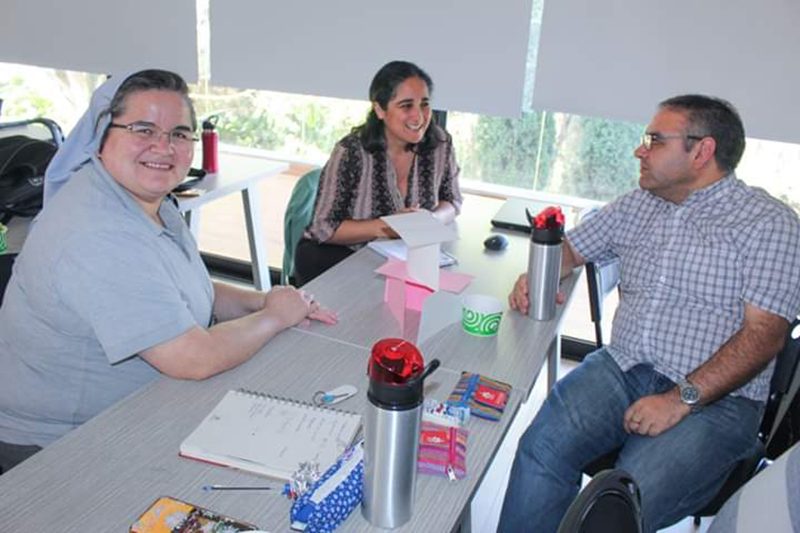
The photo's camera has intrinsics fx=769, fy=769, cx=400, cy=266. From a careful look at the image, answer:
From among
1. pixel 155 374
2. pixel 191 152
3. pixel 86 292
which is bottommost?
pixel 155 374

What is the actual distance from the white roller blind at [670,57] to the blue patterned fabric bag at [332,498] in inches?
79.9

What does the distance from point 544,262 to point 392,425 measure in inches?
36.5

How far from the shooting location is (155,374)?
1603mm

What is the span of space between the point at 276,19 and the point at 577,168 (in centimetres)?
139

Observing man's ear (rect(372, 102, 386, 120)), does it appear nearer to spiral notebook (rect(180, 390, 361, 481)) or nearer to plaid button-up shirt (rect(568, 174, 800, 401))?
plaid button-up shirt (rect(568, 174, 800, 401))

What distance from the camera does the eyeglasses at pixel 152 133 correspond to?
1.58m

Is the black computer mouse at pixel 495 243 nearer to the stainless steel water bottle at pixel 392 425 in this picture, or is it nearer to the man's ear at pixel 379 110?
the man's ear at pixel 379 110

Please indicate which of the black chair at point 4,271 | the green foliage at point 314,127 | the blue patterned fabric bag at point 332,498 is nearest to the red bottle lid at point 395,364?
the blue patterned fabric bag at point 332,498

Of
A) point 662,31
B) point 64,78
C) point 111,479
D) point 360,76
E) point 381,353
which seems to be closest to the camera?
point 381,353

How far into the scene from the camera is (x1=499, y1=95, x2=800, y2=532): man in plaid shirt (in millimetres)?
1759

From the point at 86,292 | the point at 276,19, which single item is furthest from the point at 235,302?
the point at 276,19

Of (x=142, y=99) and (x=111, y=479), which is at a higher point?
(x=142, y=99)

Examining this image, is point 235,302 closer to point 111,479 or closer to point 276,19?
point 111,479

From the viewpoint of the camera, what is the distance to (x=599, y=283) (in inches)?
86.6
